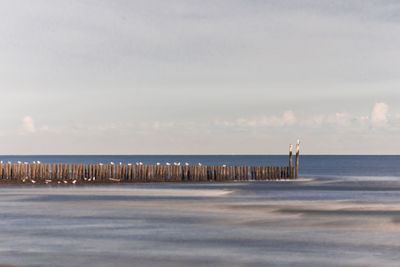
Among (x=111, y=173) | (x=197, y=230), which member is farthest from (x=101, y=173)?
(x=197, y=230)

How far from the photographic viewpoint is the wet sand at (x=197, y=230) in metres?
16.9

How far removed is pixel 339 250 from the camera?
18.1 metres

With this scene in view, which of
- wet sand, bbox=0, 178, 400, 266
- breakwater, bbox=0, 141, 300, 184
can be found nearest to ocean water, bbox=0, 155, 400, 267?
wet sand, bbox=0, 178, 400, 266

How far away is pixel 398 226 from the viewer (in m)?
23.4

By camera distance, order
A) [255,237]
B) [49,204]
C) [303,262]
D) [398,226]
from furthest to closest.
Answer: [49,204] → [398,226] → [255,237] → [303,262]

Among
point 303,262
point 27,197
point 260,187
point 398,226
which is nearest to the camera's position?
point 303,262

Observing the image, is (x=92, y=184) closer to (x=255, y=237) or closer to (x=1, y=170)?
(x=1, y=170)

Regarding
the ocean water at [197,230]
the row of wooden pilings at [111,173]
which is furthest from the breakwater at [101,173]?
the ocean water at [197,230]

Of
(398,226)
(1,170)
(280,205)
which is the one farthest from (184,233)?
(1,170)

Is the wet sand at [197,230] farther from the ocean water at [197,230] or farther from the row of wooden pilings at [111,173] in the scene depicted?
the row of wooden pilings at [111,173]

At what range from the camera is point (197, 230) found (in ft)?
A: 73.2

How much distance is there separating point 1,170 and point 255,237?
3458 cm

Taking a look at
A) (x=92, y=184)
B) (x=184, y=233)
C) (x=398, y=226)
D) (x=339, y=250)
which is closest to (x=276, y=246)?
(x=339, y=250)

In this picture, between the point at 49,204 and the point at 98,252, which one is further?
the point at 49,204
